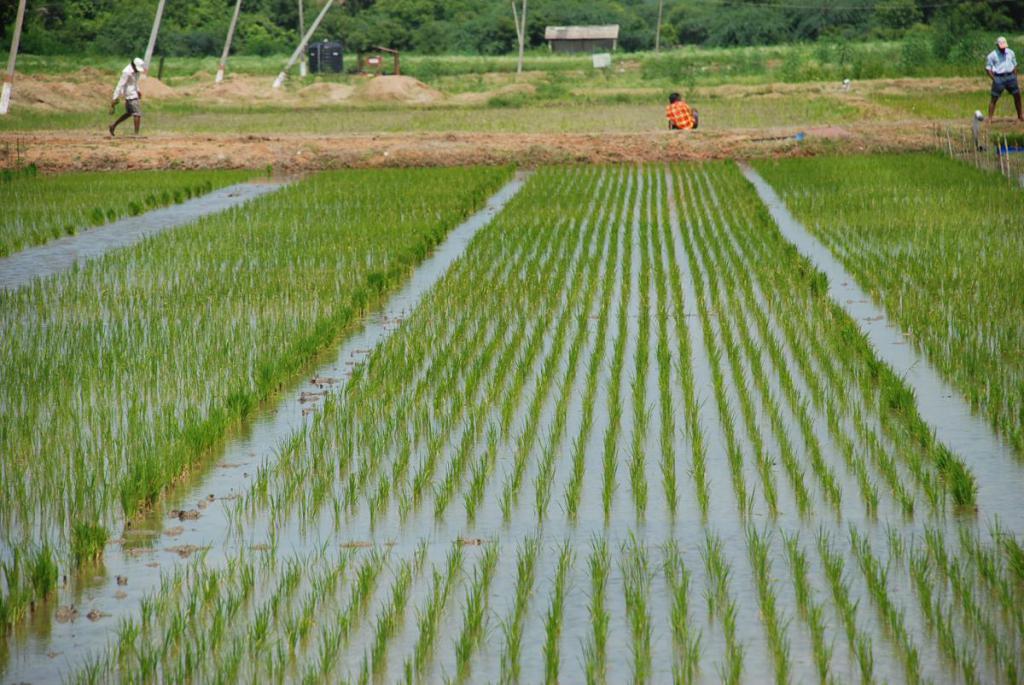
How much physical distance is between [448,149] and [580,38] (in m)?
39.5

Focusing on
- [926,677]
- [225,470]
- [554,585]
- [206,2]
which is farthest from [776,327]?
[206,2]

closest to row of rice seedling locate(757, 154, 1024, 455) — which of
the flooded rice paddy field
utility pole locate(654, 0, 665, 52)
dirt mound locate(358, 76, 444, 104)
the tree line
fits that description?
the flooded rice paddy field

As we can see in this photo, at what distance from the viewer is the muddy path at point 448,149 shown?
1862 centimetres

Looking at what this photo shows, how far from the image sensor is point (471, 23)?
2159 inches

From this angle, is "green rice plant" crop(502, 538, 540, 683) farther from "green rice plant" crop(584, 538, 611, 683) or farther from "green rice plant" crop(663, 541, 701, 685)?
"green rice plant" crop(663, 541, 701, 685)

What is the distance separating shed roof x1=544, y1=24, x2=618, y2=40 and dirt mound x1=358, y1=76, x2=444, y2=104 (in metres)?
22.9

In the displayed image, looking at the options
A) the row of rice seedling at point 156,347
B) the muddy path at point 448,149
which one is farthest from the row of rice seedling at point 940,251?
the row of rice seedling at point 156,347

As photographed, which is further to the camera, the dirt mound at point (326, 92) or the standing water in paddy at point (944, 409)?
the dirt mound at point (326, 92)

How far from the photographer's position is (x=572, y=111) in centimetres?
2936

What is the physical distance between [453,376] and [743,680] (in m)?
3.31

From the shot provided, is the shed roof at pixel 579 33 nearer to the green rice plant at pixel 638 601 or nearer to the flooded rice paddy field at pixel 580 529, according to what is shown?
the flooded rice paddy field at pixel 580 529

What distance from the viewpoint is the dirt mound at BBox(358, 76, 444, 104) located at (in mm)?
33875

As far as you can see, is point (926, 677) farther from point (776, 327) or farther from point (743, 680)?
point (776, 327)

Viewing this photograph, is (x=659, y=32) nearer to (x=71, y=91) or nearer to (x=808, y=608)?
(x=71, y=91)
